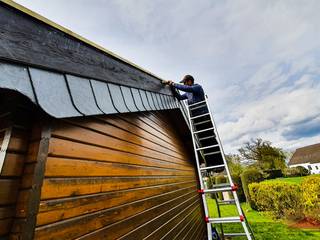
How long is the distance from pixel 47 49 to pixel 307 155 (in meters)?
65.7

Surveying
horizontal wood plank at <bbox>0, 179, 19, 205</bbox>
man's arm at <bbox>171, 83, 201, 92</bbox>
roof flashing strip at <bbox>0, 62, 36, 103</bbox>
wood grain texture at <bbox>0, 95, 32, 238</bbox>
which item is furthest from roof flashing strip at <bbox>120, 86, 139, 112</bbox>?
man's arm at <bbox>171, 83, 201, 92</bbox>

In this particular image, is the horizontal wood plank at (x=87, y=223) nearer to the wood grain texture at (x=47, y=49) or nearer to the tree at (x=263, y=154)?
the wood grain texture at (x=47, y=49)

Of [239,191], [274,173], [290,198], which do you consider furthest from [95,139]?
[274,173]

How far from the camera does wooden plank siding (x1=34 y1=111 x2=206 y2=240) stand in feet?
4.03

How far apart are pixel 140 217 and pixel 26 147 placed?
1.69 meters

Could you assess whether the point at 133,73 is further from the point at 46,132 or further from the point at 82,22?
the point at 82,22

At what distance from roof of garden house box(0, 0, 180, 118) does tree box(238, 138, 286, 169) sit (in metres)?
33.5

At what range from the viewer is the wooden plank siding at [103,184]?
Answer: 1.23 m

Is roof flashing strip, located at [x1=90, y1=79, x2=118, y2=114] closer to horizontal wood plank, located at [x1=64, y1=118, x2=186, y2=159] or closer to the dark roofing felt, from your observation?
the dark roofing felt

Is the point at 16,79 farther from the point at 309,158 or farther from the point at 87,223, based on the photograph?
the point at 309,158

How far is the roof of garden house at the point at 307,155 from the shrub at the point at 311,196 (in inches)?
1978

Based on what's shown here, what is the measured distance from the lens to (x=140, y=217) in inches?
89.2

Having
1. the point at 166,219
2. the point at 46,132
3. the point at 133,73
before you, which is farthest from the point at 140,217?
the point at 133,73

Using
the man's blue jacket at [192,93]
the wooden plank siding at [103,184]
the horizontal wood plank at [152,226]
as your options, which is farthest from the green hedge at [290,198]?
the wooden plank siding at [103,184]
